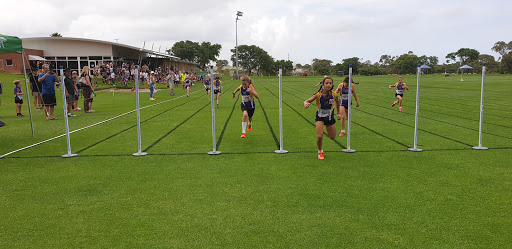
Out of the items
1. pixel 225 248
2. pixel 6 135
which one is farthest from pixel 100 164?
pixel 6 135

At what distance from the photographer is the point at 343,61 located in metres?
111

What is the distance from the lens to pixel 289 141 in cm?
1009

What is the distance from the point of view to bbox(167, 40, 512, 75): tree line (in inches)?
3612

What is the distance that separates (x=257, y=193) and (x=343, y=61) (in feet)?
363

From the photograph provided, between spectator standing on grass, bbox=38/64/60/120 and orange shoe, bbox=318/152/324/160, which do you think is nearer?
orange shoe, bbox=318/152/324/160

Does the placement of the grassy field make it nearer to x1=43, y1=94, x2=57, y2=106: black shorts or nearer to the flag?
the flag

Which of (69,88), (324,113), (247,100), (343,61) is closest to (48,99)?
(69,88)

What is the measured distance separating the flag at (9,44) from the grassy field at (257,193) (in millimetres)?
2479

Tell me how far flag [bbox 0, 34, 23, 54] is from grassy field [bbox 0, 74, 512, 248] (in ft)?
8.13

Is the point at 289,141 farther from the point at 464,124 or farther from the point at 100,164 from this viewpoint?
the point at 464,124

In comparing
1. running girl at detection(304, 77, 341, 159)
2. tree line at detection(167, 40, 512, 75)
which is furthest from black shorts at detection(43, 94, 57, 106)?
tree line at detection(167, 40, 512, 75)

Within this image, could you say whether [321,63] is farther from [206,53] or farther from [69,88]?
[69,88]

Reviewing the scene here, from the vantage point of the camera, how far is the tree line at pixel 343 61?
91.8 meters

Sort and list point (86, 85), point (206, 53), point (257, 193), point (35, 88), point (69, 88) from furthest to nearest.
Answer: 1. point (206, 53)
2. point (86, 85)
3. point (69, 88)
4. point (35, 88)
5. point (257, 193)
